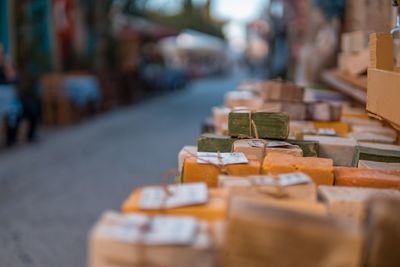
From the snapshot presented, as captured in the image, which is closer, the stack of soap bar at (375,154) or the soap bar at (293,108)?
the stack of soap bar at (375,154)

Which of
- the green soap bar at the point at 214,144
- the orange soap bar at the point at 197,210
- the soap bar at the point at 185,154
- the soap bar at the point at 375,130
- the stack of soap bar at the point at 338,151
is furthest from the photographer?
the soap bar at the point at 375,130

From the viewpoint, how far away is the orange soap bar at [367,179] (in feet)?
7.05

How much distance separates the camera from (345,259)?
1439 millimetres

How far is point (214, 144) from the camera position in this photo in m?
2.64

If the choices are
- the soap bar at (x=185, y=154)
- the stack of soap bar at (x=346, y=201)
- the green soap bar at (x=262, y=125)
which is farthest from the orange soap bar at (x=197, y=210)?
the green soap bar at (x=262, y=125)

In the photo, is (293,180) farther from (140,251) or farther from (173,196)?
(140,251)

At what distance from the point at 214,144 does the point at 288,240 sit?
4.03 feet

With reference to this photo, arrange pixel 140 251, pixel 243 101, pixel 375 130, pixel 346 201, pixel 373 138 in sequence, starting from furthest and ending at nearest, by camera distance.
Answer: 1. pixel 243 101
2. pixel 375 130
3. pixel 373 138
4. pixel 346 201
5. pixel 140 251

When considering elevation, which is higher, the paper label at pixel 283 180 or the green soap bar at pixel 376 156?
the paper label at pixel 283 180

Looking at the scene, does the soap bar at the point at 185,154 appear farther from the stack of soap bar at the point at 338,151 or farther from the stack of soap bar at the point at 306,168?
the stack of soap bar at the point at 338,151

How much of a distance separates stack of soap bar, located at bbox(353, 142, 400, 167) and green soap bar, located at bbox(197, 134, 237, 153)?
1.85ft

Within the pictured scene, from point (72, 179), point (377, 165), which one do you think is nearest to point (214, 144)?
point (377, 165)

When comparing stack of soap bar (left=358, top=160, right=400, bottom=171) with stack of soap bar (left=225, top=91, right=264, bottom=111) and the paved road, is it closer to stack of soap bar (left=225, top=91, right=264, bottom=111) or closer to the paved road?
stack of soap bar (left=225, top=91, right=264, bottom=111)

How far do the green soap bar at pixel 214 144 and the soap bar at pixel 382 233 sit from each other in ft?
3.78
